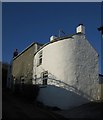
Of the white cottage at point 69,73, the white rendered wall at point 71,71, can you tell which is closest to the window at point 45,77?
the white cottage at point 69,73

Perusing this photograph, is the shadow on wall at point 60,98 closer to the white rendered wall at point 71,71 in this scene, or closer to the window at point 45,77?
the white rendered wall at point 71,71

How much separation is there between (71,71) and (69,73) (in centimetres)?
17

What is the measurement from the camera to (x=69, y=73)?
1689 cm

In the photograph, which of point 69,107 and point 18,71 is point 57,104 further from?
point 18,71

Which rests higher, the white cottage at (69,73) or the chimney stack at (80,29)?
the chimney stack at (80,29)

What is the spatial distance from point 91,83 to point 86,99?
1.07 m

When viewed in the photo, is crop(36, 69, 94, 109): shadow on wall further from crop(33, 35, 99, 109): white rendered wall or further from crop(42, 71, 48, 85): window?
crop(42, 71, 48, 85): window

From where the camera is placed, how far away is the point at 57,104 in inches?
650

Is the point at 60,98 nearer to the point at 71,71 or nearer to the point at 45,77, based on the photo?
the point at 71,71

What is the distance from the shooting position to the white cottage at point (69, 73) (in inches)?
655

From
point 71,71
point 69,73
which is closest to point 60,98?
point 69,73

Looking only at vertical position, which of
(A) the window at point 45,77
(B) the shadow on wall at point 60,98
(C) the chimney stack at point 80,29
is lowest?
(B) the shadow on wall at point 60,98

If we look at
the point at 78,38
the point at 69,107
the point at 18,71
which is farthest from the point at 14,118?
the point at 18,71

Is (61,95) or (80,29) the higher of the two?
(80,29)
